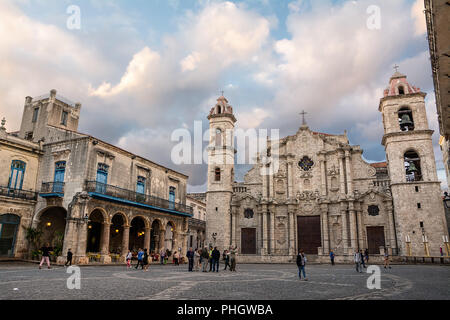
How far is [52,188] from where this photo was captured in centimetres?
2264

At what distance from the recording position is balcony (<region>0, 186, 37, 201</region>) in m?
21.5

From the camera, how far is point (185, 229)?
32.2 m

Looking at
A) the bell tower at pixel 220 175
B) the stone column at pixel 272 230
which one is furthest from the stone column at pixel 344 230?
the bell tower at pixel 220 175

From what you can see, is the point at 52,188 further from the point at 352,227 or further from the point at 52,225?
the point at 352,227

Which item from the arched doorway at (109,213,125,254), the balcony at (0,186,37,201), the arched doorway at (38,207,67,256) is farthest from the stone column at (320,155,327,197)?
the balcony at (0,186,37,201)

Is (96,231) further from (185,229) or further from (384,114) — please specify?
(384,114)

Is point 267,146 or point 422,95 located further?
point 267,146

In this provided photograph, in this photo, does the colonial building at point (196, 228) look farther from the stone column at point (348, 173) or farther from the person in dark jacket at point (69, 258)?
the person in dark jacket at point (69, 258)

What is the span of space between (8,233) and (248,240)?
21785mm

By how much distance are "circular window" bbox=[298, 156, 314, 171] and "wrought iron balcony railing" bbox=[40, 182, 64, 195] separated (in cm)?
2360

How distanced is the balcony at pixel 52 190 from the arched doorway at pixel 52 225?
1.39 meters

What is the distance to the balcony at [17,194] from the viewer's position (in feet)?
70.4
